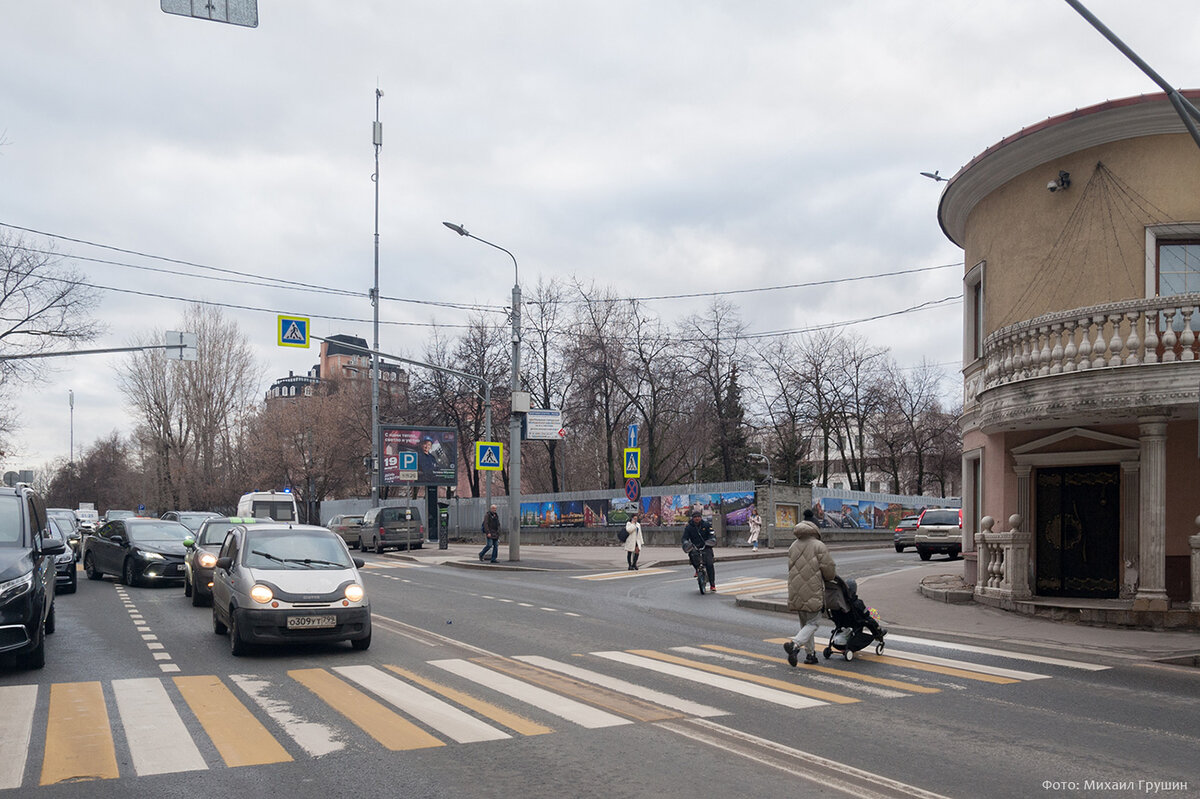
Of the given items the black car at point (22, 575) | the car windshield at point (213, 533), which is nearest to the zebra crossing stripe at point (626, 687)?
the black car at point (22, 575)

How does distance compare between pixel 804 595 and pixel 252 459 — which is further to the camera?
pixel 252 459

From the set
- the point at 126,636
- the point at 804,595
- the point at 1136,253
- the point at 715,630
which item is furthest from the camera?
the point at 1136,253

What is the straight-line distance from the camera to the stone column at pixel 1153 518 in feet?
48.6

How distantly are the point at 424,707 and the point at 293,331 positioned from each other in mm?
20368

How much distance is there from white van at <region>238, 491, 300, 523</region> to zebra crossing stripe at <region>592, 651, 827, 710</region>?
2886cm

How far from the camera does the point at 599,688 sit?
31.2ft

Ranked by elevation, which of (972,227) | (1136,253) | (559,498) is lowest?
(559,498)

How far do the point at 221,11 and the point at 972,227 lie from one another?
15.5 m

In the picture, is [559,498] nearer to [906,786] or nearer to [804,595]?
[804,595]

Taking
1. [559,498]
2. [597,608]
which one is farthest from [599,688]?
[559,498]

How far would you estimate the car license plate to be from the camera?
11461 mm

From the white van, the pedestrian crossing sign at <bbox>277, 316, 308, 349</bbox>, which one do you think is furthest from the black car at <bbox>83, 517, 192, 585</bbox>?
the white van

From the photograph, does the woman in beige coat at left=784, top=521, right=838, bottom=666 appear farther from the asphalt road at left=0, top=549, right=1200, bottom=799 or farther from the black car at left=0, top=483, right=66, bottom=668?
the black car at left=0, top=483, right=66, bottom=668

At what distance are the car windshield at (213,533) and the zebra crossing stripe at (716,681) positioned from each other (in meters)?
9.69
